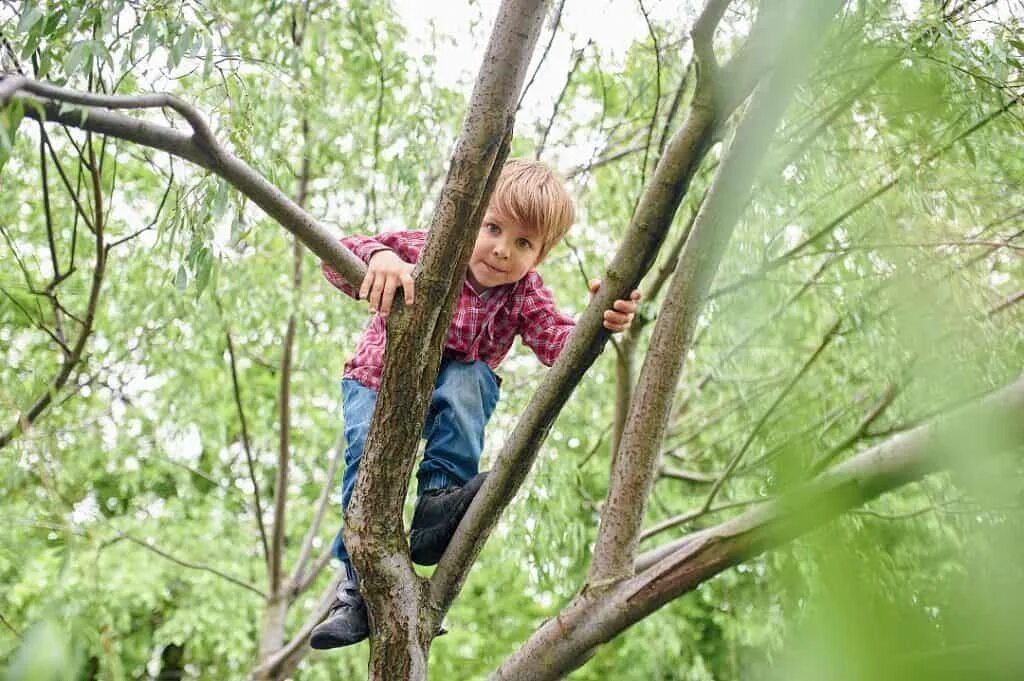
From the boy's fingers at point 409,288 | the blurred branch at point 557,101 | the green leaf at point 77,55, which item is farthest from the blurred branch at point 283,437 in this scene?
the boy's fingers at point 409,288

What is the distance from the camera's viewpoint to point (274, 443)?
18.4ft

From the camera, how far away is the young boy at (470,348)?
5.61 ft

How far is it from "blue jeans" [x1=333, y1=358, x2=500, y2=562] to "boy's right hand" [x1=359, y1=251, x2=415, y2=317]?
0.40m

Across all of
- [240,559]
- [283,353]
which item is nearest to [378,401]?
[283,353]

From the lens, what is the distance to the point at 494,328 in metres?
1.91

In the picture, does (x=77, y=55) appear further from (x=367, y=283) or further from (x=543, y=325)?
(x=543, y=325)

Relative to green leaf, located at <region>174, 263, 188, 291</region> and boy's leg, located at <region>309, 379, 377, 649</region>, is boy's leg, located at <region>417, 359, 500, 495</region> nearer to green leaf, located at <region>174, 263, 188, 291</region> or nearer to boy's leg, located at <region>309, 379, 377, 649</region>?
boy's leg, located at <region>309, 379, 377, 649</region>

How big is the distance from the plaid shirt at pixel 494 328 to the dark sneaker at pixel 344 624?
39cm

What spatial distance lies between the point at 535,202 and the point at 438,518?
602mm

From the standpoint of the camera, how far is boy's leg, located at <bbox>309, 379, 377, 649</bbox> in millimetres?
1598

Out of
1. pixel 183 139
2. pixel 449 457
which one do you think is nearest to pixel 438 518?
pixel 449 457

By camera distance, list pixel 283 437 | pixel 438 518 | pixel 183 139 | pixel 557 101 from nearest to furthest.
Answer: pixel 183 139
pixel 438 518
pixel 557 101
pixel 283 437

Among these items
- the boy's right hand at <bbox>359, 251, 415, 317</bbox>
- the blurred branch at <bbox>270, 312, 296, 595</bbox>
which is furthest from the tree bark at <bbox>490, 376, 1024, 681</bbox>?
the blurred branch at <bbox>270, 312, 296, 595</bbox>

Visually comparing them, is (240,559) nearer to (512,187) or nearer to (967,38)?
(512,187)
